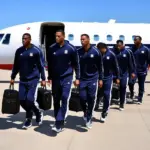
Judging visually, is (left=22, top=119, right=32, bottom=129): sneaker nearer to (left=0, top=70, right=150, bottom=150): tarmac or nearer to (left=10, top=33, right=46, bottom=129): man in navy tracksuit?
(left=0, top=70, right=150, bottom=150): tarmac

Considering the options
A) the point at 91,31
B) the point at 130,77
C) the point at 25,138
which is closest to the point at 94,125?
the point at 25,138

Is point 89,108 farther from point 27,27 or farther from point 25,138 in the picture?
point 27,27

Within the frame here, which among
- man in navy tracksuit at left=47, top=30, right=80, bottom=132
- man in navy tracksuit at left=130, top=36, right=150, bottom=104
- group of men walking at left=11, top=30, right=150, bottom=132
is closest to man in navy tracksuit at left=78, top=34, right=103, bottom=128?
group of men walking at left=11, top=30, right=150, bottom=132

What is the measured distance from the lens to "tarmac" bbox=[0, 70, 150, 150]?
577 centimetres

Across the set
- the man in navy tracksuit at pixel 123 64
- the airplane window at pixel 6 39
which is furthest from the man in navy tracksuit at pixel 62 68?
the airplane window at pixel 6 39

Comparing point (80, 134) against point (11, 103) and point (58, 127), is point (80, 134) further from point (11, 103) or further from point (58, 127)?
point (11, 103)

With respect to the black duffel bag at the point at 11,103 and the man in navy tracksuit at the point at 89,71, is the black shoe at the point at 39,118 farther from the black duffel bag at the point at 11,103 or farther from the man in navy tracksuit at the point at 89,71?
the man in navy tracksuit at the point at 89,71

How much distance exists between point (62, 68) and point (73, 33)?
9901 mm

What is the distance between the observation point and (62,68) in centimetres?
640

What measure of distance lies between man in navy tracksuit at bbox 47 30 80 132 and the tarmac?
44 centimetres

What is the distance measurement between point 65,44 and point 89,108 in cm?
135

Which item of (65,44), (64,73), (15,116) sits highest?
(65,44)

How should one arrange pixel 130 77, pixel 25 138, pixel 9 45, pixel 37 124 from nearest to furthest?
1. pixel 25 138
2. pixel 37 124
3. pixel 130 77
4. pixel 9 45

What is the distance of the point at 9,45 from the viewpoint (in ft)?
52.3
